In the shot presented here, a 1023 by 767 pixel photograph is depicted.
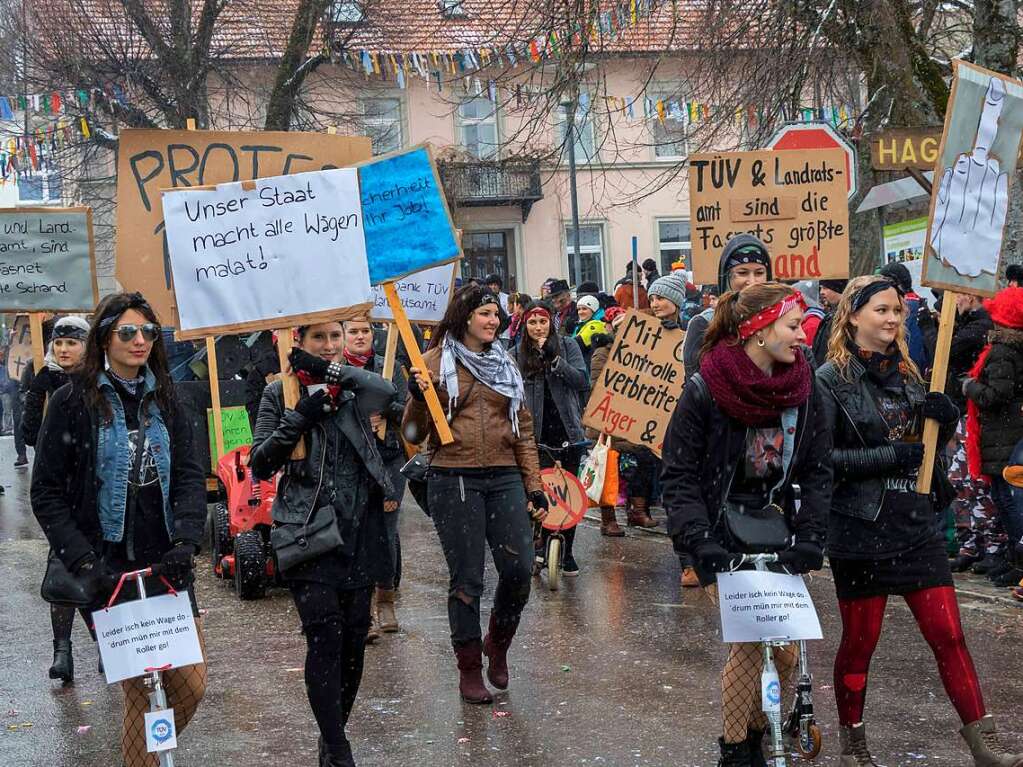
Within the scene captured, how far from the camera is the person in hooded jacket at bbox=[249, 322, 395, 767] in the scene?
18.0 ft

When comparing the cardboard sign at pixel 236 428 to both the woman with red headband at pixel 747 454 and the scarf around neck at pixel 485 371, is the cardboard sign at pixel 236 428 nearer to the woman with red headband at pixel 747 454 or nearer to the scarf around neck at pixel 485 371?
the scarf around neck at pixel 485 371

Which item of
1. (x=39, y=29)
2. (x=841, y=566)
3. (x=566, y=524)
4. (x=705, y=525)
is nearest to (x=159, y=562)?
(x=705, y=525)

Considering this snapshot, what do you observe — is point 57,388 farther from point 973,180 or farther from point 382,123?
point 382,123

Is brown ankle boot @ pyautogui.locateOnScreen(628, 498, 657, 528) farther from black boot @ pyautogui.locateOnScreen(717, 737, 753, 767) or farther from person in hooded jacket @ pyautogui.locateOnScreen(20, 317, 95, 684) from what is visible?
black boot @ pyautogui.locateOnScreen(717, 737, 753, 767)

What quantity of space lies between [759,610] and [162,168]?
17.1 ft

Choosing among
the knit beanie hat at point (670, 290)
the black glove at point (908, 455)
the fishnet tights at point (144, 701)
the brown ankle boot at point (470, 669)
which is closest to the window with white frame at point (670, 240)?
the knit beanie hat at point (670, 290)

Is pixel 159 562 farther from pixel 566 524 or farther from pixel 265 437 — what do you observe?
pixel 566 524

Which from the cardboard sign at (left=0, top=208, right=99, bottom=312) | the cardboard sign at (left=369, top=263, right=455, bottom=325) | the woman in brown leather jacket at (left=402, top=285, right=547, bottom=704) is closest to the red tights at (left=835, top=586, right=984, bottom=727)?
the woman in brown leather jacket at (left=402, top=285, right=547, bottom=704)

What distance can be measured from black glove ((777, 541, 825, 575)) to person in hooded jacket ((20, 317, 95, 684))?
13.3ft

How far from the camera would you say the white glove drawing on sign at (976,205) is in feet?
20.0

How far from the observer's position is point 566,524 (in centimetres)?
990

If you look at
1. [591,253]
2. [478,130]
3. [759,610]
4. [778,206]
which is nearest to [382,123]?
[478,130]

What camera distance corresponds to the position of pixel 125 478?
5008 mm

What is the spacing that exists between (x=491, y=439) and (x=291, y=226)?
1.34 meters
